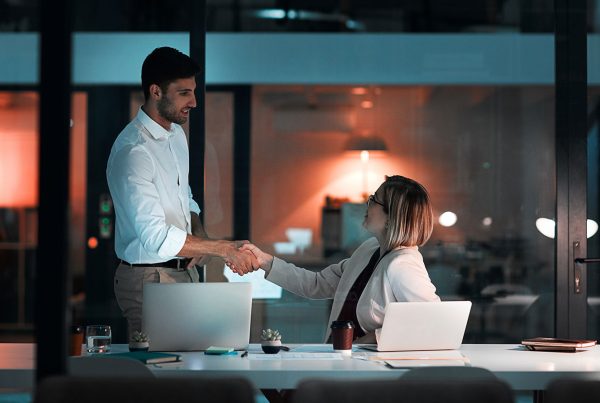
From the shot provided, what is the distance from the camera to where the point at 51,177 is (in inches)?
94.0

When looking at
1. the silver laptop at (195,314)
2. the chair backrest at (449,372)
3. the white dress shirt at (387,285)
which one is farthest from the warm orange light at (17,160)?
the chair backrest at (449,372)

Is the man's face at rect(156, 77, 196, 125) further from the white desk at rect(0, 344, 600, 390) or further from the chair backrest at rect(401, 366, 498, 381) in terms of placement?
the chair backrest at rect(401, 366, 498, 381)

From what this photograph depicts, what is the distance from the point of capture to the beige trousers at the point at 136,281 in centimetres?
489

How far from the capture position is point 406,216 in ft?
14.9

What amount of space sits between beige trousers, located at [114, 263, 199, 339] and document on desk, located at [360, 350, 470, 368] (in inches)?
52.5

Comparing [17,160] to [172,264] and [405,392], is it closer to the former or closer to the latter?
[172,264]

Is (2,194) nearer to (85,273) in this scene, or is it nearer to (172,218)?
(85,273)

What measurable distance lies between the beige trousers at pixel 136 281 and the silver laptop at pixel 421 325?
4.16 ft

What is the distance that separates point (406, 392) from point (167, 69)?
336 centimetres

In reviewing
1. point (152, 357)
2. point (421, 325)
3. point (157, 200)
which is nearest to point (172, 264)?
point (157, 200)

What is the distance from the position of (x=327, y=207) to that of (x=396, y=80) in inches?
34.0

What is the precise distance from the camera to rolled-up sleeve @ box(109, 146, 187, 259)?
4703 millimetres

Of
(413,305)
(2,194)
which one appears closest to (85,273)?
(2,194)

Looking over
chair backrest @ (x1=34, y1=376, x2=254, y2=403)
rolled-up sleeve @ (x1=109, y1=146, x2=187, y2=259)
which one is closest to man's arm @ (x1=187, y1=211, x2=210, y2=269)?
rolled-up sleeve @ (x1=109, y1=146, x2=187, y2=259)
